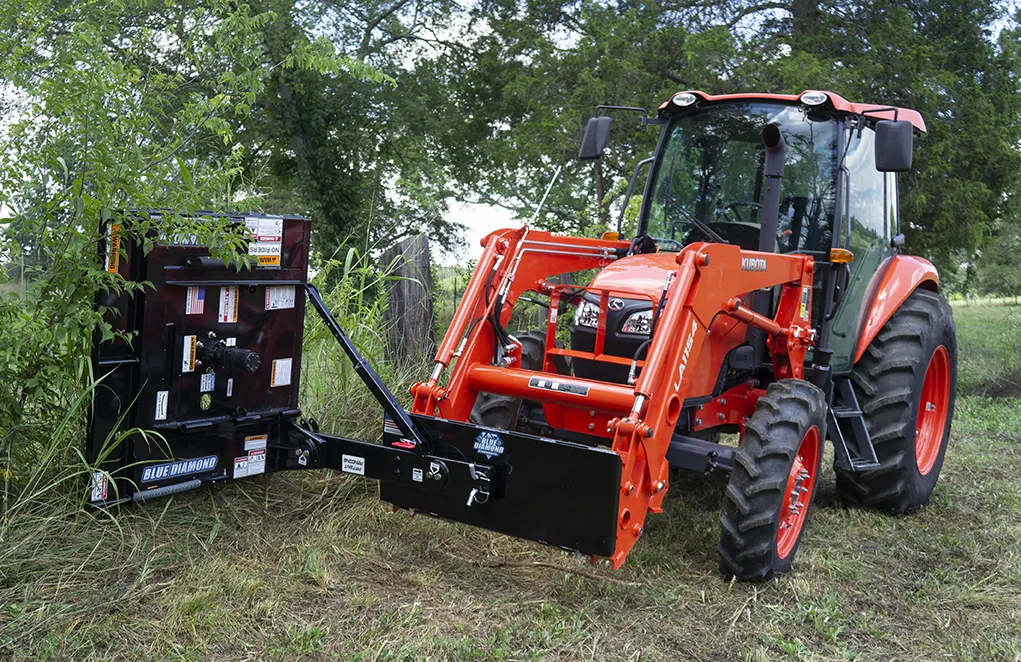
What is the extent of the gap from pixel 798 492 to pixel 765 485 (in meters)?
0.65

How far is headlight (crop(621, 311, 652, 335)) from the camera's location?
15.3 ft

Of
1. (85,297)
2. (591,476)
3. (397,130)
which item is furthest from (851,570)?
(397,130)

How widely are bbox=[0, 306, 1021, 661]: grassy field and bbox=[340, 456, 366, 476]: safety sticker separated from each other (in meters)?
0.37

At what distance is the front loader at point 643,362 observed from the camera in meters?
Result: 4.11

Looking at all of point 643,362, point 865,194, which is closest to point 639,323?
point 643,362

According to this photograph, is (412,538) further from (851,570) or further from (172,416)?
(851,570)

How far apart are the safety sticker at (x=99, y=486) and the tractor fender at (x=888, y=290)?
13.2ft

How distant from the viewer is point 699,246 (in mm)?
4273

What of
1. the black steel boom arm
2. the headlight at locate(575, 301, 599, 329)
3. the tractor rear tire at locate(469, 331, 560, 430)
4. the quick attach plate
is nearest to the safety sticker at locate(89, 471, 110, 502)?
the black steel boom arm

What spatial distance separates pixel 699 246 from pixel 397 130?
13157mm

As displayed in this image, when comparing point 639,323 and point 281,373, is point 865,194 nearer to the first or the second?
point 639,323

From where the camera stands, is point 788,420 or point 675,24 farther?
point 675,24

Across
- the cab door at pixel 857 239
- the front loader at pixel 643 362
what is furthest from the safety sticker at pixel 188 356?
the cab door at pixel 857 239

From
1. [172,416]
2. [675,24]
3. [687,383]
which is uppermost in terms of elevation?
[675,24]
